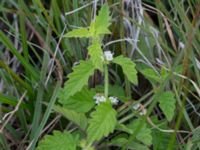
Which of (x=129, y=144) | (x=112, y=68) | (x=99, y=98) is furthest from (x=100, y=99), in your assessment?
(x=112, y=68)

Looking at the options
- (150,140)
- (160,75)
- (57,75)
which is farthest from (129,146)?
(57,75)

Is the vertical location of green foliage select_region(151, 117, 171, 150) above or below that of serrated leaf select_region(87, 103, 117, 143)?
below

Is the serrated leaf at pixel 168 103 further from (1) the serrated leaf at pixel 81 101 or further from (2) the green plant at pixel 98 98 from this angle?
(1) the serrated leaf at pixel 81 101

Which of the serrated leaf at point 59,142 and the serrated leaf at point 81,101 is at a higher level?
the serrated leaf at point 81,101

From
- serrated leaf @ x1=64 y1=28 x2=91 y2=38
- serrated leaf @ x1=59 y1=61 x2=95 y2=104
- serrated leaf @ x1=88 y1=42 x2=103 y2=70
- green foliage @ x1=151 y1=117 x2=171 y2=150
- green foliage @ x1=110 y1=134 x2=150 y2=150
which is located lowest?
green foliage @ x1=151 y1=117 x2=171 y2=150

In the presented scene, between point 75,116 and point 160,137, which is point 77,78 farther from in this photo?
point 160,137

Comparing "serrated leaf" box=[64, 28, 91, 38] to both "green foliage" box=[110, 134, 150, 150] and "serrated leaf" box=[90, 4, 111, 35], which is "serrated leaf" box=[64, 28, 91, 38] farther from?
"green foliage" box=[110, 134, 150, 150]

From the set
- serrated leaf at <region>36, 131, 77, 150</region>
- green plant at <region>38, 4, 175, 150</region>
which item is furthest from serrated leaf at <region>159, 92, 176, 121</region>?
serrated leaf at <region>36, 131, 77, 150</region>

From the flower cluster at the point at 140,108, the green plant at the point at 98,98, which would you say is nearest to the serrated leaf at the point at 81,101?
the green plant at the point at 98,98
